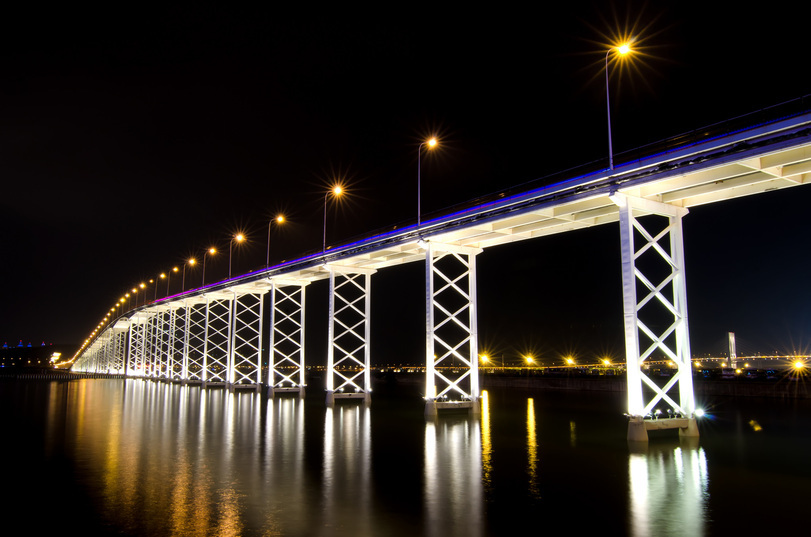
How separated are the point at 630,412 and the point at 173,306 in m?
57.2

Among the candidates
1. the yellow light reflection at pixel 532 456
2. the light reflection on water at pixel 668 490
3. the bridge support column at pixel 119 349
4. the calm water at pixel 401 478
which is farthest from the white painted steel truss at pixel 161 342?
the light reflection on water at pixel 668 490

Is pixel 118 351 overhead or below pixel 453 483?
overhead

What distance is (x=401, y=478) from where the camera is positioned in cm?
1139

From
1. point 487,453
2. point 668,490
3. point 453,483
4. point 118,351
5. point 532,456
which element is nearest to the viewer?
point 668,490

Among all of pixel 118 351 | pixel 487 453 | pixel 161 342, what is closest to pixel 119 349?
pixel 118 351

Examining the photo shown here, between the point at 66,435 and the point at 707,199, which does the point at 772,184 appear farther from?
the point at 66,435

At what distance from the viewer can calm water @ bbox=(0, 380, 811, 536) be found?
8.23 metres

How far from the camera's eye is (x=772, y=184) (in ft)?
55.8

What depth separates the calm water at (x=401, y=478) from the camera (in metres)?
8.23

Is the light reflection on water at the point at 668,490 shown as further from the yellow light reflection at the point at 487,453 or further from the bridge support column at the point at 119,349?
the bridge support column at the point at 119,349

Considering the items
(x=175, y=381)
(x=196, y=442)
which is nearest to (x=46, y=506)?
(x=196, y=442)

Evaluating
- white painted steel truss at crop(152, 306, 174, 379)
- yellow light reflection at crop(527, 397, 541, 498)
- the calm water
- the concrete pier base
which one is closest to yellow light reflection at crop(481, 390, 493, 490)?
the calm water

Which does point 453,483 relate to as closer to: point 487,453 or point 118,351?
point 487,453

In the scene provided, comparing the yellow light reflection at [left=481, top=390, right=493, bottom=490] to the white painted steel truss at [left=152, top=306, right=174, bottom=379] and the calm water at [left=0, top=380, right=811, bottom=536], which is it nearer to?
the calm water at [left=0, top=380, right=811, bottom=536]
